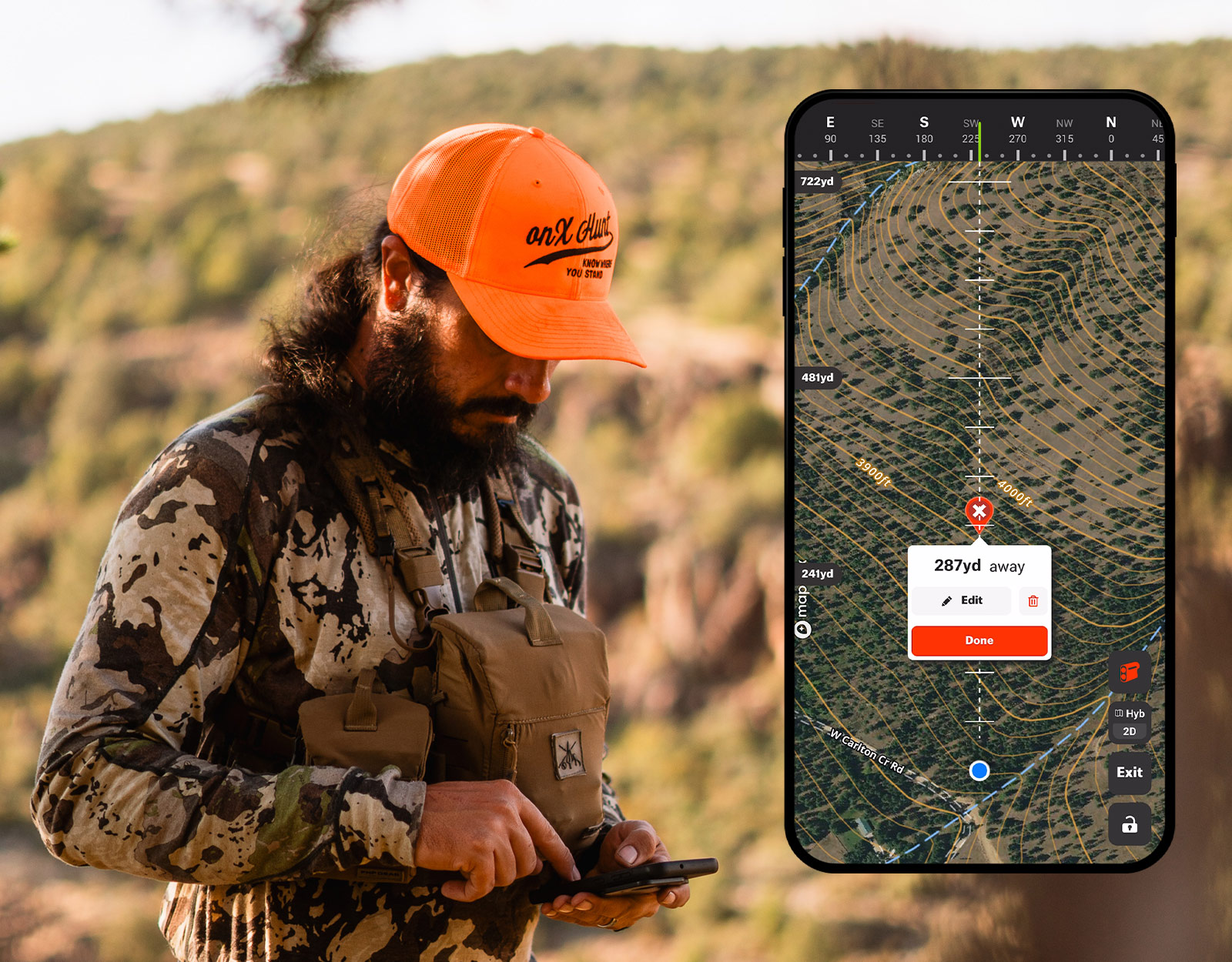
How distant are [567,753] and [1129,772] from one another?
32.2 inches

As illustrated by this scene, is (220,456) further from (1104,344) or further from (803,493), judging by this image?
(1104,344)

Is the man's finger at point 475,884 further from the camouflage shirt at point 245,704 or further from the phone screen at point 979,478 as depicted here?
the phone screen at point 979,478

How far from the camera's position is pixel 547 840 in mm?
1506

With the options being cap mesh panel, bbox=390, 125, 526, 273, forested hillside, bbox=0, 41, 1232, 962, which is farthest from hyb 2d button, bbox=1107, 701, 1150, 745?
forested hillside, bbox=0, 41, 1232, 962

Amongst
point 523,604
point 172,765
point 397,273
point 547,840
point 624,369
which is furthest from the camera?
point 624,369

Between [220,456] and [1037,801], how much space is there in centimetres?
125

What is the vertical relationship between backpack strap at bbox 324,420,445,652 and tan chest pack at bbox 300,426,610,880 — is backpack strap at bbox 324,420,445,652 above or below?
above

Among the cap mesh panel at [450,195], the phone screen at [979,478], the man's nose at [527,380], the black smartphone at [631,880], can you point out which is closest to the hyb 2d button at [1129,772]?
the phone screen at [979,478]

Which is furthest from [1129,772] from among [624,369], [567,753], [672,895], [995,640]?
[624,369]

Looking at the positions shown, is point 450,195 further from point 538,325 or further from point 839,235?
point 839,235

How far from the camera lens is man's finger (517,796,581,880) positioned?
148 centimetres

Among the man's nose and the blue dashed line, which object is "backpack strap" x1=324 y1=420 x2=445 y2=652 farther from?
the blue dashed line

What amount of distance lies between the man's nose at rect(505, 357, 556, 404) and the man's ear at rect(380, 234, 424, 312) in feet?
0.63

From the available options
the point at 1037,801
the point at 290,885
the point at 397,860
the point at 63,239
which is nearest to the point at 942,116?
the point at 1037,801
